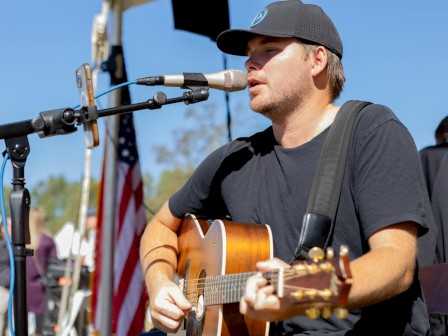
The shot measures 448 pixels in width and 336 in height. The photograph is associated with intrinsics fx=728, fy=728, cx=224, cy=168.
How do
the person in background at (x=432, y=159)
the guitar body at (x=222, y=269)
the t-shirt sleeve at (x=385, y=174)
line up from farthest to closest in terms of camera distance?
the person in background at (x=432, y=159)
the guitar body at (x=222, y=269)
the t-shirt sleeve at (x=385, y=174)

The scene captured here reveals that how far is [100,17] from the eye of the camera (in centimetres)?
557

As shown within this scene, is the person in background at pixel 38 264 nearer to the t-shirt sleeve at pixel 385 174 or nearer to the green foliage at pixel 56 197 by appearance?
the t-shirt sleeve at pixel 385 174

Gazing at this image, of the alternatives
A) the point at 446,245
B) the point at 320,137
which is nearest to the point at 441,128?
the point at 446,245

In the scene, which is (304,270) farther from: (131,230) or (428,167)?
(131,230)

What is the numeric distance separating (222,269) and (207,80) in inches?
28.3

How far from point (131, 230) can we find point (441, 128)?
249 centimetres

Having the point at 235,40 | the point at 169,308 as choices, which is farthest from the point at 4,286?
the point at 235,40

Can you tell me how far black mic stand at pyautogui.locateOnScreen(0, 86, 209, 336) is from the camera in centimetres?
259

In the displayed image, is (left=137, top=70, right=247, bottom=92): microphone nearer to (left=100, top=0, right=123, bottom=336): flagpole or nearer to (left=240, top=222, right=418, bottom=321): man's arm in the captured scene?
(left=240, top=222, right=418, bottom=321): man's arm

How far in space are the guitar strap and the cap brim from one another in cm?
55

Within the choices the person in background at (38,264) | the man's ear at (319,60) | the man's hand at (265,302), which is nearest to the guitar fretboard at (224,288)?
the man's hand at (265,302)

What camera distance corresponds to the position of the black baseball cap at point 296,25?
2822mm

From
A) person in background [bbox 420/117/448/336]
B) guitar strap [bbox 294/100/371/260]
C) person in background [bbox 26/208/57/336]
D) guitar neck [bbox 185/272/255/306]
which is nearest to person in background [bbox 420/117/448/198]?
person in background [bbox 420/117/448/336]

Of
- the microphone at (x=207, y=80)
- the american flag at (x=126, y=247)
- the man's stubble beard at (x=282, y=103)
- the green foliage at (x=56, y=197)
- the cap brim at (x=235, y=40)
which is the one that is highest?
the cap brim at (x=235, y=40)
